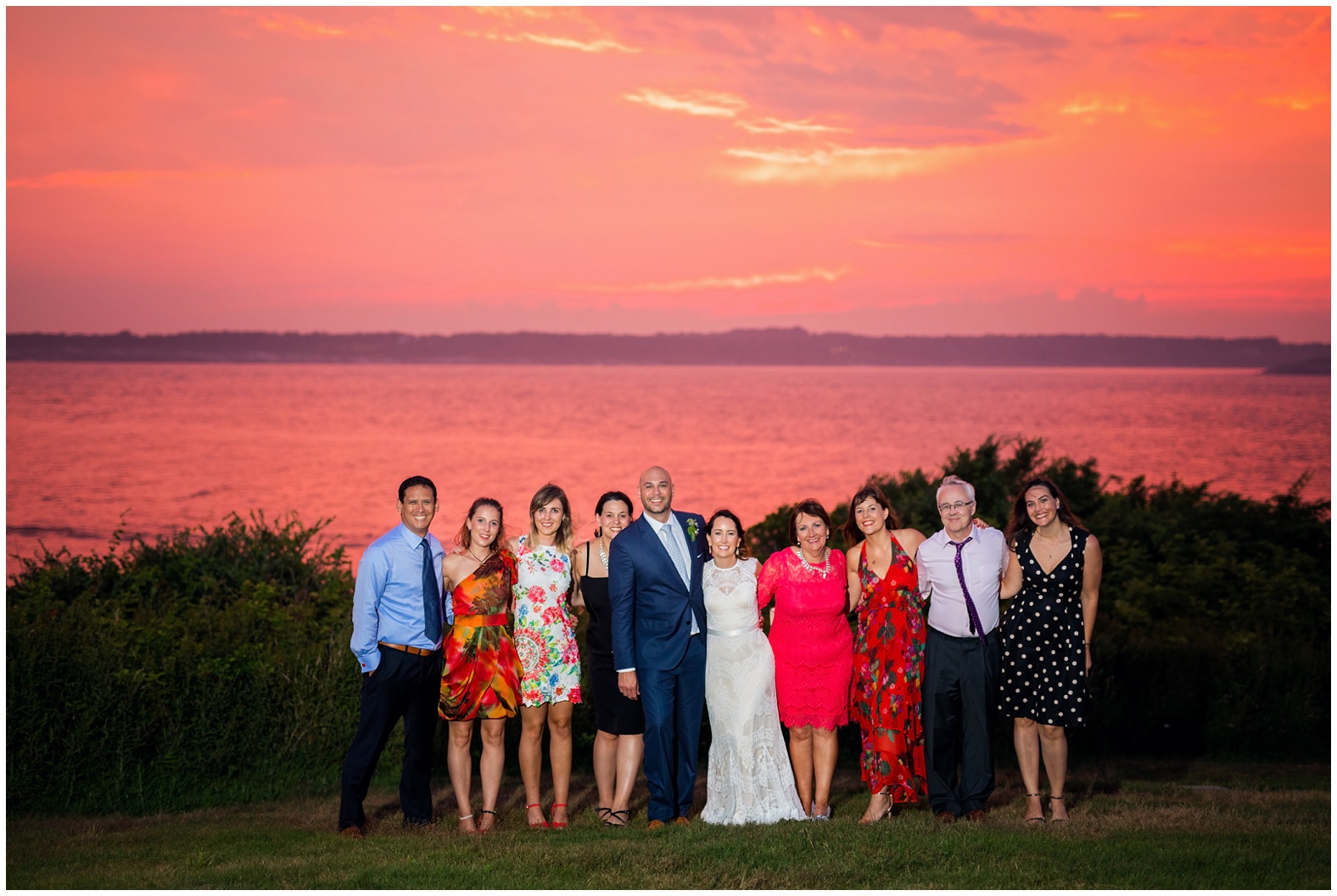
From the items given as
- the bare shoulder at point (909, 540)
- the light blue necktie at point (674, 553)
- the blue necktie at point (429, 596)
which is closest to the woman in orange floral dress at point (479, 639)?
the blue necktie at point (429, 596)

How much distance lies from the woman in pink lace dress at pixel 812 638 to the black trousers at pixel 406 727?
2.20m

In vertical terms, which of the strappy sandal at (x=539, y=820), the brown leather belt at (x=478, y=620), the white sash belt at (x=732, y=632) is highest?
the brown leather belt at (x=478, y=620)

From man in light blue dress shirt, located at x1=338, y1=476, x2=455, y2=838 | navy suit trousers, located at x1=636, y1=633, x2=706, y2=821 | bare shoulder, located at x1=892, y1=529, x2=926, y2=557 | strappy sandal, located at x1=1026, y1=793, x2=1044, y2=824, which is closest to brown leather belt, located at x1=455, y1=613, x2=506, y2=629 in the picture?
man in light blue dress shirt, located at x1=338, y1=476, x2=455, y2=838

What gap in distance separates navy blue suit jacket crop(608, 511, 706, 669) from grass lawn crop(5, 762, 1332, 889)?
109cm

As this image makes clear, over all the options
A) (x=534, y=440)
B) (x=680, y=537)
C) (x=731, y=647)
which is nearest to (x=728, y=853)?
(x=731, y=647)

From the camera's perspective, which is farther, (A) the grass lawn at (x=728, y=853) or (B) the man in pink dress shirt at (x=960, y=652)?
(B) the man in pink dress shirt at (x=960, y=652)

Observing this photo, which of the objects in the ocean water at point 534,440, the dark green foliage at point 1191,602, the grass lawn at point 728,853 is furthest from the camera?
the ocean water at point 534,440

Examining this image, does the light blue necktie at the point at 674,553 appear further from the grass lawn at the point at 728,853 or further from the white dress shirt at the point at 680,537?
the grass lawn at the point at 728,853

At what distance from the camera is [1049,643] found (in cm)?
740

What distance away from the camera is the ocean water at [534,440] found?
1491 inches

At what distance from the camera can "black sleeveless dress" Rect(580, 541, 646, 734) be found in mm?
7469

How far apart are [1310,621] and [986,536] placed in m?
8.83

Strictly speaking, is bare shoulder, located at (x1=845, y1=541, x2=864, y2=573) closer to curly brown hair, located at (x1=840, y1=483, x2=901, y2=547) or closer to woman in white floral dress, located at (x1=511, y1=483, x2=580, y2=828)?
curly brown hair, located at (x1=840, y1=483, x2=901, y2=547)

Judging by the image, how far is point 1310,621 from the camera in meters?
13.9
